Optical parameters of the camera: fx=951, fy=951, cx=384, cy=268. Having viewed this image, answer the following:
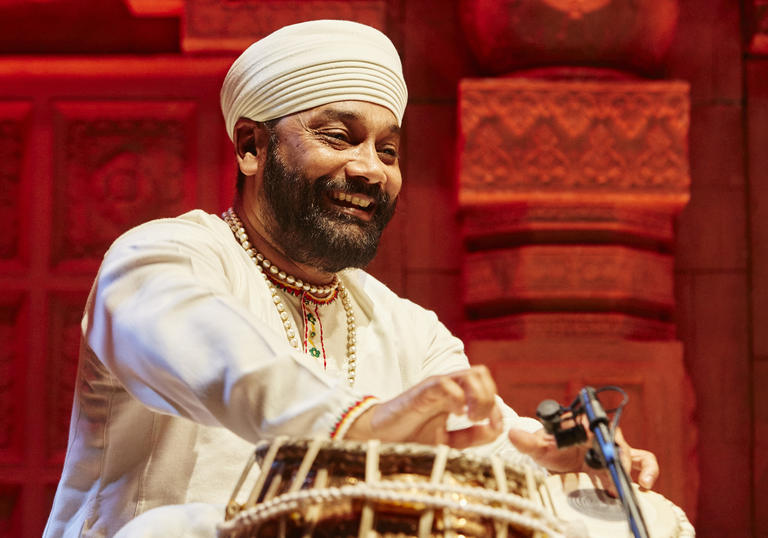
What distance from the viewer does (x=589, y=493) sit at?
1802mm

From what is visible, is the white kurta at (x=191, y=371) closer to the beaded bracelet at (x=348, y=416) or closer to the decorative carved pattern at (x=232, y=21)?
the beaded bracelet at (x=348, y=416)

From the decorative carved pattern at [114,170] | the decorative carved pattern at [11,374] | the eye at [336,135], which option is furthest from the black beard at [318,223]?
the decorative carved pattern at [11,374]

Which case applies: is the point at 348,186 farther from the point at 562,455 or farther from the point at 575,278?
the point at 575,278

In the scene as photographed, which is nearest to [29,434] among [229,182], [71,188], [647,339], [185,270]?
[71,188]

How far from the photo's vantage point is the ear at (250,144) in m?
2.52

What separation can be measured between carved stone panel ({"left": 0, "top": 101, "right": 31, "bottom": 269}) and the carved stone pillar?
5.57 ft

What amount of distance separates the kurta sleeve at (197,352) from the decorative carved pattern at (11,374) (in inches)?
75.2

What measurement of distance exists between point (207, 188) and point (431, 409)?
7.84 feet

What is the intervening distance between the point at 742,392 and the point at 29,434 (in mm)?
2660

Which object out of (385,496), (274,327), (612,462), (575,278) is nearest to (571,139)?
(575,278)

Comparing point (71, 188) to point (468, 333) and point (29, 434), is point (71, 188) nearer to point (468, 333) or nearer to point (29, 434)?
point (29, 434)

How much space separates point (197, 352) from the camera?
5.12ft

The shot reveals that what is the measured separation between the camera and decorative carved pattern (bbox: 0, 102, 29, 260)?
144 inches

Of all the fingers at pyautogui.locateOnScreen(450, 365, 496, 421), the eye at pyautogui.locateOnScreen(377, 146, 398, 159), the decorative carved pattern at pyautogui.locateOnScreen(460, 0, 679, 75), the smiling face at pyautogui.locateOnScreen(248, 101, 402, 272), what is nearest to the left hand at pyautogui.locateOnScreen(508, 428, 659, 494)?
the fingers at pyautogui.locateOnScreen(450, 365, 496, 421)
